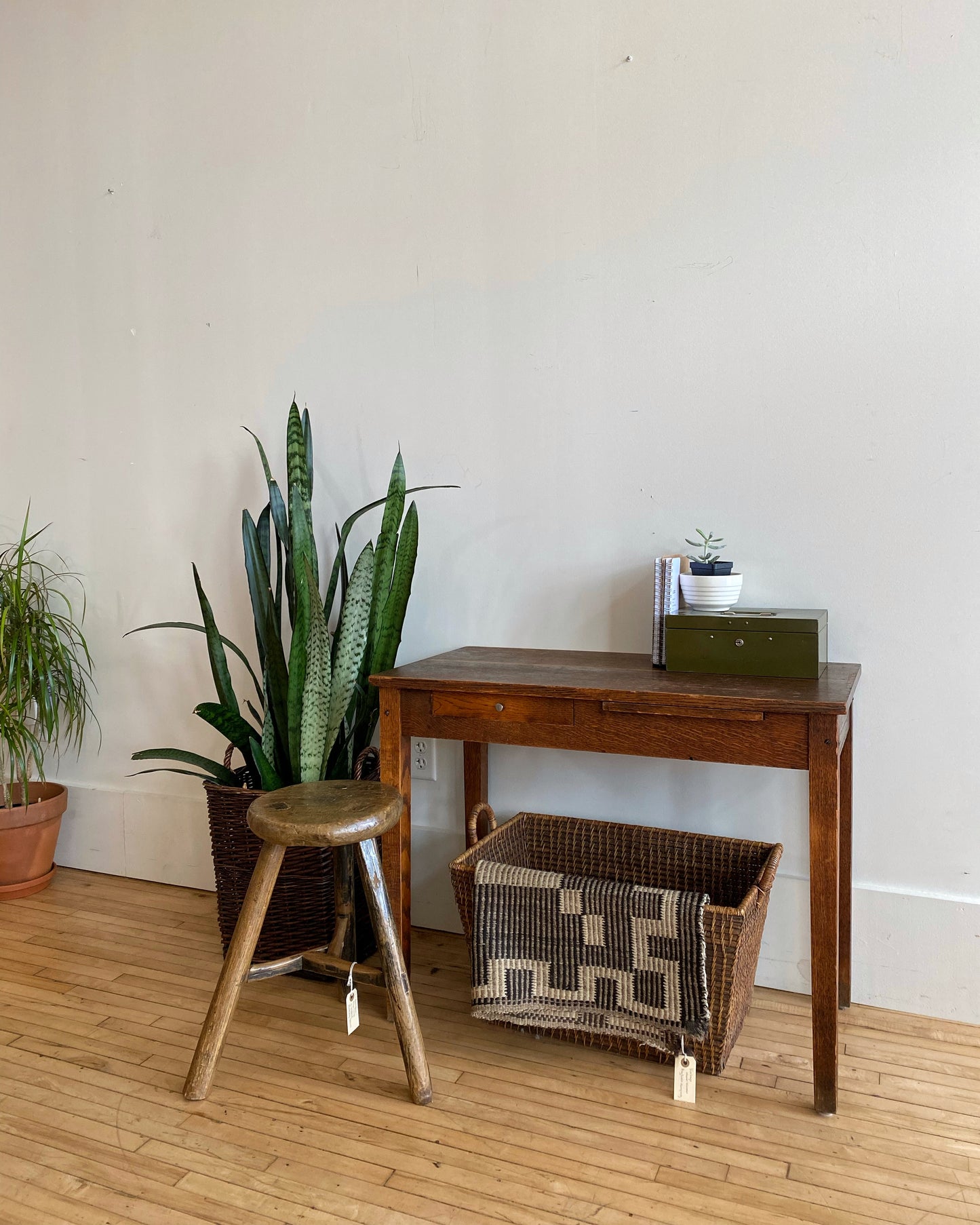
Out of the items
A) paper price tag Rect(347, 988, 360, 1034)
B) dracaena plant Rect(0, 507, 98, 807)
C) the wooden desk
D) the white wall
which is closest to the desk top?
the wooden desk

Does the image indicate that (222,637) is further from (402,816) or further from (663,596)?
(663,596)

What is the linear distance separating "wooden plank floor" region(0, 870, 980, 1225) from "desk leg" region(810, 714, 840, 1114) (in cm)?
10

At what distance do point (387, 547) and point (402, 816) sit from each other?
669 mm

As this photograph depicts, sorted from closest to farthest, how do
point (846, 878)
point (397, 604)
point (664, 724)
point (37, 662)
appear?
1. point (664, 724)
2. point (846, 878)
3. point (397, 604)
4. point (37, 662)

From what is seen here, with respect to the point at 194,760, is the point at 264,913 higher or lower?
lower

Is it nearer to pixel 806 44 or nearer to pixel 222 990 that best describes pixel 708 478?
pixel 806 44

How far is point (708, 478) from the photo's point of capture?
2.29 meters

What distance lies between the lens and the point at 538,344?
243 centimetres

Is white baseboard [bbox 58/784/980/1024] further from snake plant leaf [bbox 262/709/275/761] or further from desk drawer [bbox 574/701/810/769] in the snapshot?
desk drawer [bbox 574/701/810/769]

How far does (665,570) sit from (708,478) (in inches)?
11.2

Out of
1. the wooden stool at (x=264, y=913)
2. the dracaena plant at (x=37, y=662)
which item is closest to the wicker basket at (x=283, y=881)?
the wooden stool at (x=264, y=913)

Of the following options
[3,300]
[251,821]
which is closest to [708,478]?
[251,821]

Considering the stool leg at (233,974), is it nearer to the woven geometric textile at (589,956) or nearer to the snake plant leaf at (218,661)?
the woven geometric textile at (589,956)

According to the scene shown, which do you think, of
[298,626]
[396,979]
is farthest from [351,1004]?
[298,626]
